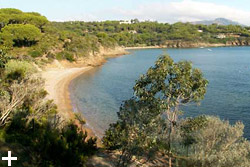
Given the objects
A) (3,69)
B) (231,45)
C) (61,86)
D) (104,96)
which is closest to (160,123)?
(3,69)

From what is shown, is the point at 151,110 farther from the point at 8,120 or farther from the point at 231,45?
the point at 231,45

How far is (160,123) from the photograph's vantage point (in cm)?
1557

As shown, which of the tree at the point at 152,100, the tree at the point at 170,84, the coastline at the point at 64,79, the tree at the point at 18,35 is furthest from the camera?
the tree at the point at 18,35

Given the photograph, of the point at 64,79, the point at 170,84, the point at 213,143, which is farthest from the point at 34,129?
the point at 64,79

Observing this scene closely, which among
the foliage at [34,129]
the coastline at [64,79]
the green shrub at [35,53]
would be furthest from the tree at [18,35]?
the foliage at [34,129]

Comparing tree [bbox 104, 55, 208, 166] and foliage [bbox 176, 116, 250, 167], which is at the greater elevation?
tree [bbox 104, 55, 208, 166]

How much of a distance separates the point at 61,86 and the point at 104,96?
1032cm

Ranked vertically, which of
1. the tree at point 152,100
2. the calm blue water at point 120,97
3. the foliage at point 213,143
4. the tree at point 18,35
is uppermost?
the tree at point 18,35

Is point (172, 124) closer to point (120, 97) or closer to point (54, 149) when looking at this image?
point (54, 149)

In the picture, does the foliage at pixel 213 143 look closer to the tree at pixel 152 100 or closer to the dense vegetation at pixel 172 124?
the dense vegetation at pixel 172 124

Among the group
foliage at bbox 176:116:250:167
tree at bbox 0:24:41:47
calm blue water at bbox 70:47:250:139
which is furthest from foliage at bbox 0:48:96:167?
tree at bbox 0:24:41:47

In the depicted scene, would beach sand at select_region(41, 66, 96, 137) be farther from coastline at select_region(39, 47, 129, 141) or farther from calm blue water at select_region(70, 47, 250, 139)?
calm blue water at select_region(70, 47, 250, 139)

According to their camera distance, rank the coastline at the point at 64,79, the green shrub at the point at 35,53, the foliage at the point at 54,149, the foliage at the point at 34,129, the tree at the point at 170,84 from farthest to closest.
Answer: the green shrub at the point at 35,53 → the coastline at the point at 64,79 → the foliage at the point at 34,129 → the foliage at the point at 54,149 → the tree at the point at 170,84

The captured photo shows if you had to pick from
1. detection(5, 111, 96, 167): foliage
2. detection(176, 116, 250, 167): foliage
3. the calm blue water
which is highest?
detection(176, 116, 250, 167): foliage
